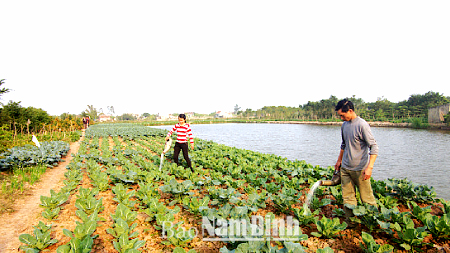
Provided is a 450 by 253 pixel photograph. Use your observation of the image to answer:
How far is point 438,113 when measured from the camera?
33.7m

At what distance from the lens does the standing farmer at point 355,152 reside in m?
3.07

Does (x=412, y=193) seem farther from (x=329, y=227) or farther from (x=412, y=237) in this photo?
(x=329, y=227)

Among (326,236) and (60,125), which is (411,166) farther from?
(60,125)

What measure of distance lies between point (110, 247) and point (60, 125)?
23056mm

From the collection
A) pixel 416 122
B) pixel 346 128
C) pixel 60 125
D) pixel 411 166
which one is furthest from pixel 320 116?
pixel 346 128

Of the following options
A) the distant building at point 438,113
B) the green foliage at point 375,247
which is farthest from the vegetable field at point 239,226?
the distant building at point 438,113

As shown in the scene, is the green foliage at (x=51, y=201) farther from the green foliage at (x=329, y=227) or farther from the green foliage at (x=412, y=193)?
the green foliage at (x=412, y=193)

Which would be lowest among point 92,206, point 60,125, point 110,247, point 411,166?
point 411,166

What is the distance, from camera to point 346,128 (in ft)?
10.8

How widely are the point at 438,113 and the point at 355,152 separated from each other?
44202 mm

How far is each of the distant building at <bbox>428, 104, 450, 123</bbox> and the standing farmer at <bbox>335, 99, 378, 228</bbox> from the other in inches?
1596

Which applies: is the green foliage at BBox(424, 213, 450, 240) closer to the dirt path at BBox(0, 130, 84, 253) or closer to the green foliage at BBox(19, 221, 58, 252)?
the green foliage at BBox(19, 221, 58, 252)

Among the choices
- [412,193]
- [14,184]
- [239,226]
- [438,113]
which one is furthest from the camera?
[438,113]

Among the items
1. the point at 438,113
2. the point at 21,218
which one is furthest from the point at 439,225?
the point at 438,113
